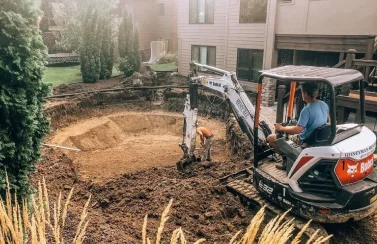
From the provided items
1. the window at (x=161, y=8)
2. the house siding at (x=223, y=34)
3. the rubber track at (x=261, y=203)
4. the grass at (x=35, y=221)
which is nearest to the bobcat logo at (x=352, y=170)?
the rubber track at (x=261, y=203)

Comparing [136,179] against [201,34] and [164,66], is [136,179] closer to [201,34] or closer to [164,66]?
[201,34]

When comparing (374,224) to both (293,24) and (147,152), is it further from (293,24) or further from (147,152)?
(293,24)

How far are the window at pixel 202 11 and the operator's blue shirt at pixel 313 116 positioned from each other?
49.8 feet

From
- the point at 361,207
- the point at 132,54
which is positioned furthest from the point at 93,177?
the point at 132,54

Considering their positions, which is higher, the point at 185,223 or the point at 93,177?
the point at 185,223

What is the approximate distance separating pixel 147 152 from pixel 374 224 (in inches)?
343

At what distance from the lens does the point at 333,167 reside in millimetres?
5219

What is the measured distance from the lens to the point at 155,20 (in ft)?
109

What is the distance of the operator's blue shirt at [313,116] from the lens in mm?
5438

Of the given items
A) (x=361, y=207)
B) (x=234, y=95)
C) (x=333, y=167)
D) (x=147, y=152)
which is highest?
(x=234, y=95)

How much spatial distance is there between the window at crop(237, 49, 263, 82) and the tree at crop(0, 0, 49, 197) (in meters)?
13.4

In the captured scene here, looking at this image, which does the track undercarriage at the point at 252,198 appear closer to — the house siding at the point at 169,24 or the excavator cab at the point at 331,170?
the excavator cab at the point at 331,170

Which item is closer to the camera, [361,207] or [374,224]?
[361,207]

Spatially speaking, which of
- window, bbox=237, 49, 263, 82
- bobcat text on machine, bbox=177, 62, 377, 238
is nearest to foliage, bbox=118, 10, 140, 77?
window, bbox=237, 49, 263, 82
